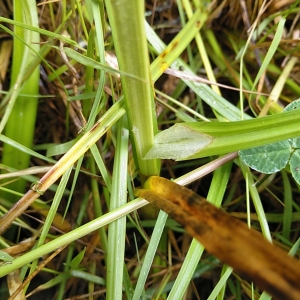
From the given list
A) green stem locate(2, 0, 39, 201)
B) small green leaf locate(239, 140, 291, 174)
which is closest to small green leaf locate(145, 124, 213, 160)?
small green leaf locate(239, 140, 291, 174)

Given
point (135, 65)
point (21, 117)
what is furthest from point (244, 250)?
point (21, 117)

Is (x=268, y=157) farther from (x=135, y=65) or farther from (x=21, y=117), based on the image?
(x=21, y=117)

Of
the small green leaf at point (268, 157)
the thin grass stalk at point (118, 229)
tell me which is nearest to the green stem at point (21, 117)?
the thin grass stalk at point (118, 229)

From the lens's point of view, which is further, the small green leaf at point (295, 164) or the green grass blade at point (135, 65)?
the small green leaf at point (295, 164)

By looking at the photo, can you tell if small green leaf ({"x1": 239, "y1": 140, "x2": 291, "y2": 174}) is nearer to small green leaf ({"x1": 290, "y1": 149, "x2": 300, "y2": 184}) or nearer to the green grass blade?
small green leaf ({"x1": 290, "y1": 149, "x2": 300, "y2": 184})

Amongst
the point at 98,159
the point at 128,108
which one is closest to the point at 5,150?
the point at 98,159

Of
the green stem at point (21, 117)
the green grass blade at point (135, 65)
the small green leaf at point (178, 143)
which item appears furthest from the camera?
the green stem at point (21, 117)

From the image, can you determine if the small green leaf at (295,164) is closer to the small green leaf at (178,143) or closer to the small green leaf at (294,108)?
the small green leaf at (294,108)
